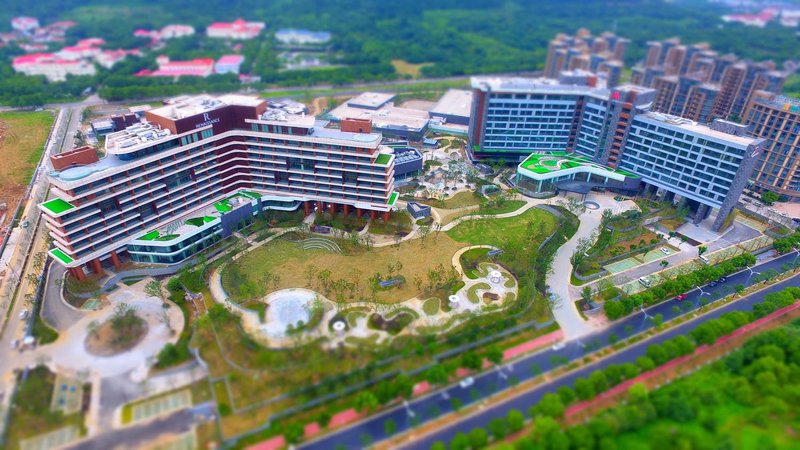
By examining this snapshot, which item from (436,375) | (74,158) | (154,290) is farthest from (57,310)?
(436,375)

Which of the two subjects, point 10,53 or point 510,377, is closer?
point 510,377

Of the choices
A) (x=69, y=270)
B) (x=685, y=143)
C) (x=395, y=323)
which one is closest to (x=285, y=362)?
(x=395, y=323)

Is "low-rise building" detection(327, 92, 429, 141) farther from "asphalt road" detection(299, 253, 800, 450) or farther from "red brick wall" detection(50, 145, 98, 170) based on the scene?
"asphalt road" detection(299, 253, 800, 450)

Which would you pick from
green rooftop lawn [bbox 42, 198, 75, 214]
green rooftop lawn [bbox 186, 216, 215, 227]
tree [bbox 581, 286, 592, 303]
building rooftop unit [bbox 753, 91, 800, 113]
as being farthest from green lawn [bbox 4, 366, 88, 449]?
building rooftop unit [bbox 753, 91, 800, 113]

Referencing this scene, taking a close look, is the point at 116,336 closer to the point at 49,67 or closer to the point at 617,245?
the point at 617,245

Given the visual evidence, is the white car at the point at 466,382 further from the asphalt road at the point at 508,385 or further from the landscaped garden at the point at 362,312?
the landscaped garden at the point at 362,312

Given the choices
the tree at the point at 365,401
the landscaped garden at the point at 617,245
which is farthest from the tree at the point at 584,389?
the landscaped garden at the point at 617,245

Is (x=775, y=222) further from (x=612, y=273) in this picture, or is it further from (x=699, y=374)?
(x=699, y=374)
